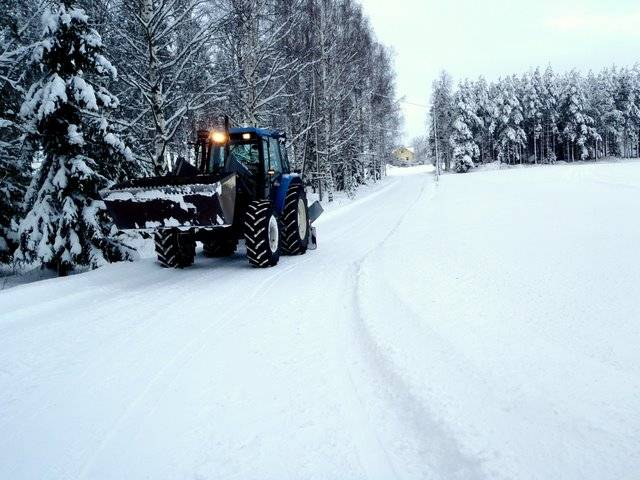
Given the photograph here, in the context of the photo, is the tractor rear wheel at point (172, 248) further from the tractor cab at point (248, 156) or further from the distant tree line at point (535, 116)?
the distant tree line at point (535, 116)

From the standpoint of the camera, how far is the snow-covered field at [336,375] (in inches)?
82.7

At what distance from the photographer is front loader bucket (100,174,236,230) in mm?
5738

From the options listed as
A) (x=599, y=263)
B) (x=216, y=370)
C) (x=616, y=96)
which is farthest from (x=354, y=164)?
(x=616, y=96)

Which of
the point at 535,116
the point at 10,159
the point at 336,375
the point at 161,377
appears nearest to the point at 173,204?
the point at 161,377

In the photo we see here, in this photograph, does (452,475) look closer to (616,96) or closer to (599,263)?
(599,263)

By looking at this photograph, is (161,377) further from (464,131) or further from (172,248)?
(464,131)

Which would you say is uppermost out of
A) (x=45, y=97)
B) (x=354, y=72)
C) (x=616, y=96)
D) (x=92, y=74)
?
(x=616, y=96)

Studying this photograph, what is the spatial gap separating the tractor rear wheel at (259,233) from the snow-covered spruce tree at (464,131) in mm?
58920

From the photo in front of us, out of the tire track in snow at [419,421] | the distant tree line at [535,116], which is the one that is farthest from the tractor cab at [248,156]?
the distant tree line at [535,116]

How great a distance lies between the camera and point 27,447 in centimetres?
233

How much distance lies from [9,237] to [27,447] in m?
8.74

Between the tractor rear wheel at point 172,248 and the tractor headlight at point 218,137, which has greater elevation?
the tractor headlight at point 218,137

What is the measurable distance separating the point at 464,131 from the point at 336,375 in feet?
206

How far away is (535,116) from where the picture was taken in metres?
65.4
